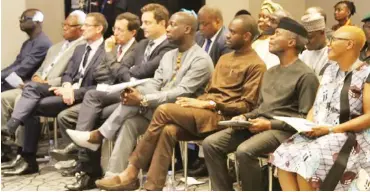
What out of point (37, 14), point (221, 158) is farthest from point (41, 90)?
point (221, 158)

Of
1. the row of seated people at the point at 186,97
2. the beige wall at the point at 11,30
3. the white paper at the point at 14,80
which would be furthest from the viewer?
the beige wall at the point at 11,30

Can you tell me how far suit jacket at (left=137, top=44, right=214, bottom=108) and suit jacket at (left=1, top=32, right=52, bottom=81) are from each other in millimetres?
1766

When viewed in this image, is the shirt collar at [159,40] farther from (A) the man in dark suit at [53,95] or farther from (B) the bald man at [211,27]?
(A) the man in dark suit at [53,95]

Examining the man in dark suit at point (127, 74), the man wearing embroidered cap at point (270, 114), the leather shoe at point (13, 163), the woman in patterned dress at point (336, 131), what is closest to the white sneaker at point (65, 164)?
the man in dark suit at point (127, 74)

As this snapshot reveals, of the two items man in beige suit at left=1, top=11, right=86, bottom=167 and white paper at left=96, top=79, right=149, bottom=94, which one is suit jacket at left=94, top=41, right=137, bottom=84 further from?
man in beige suit at left=1, top=11, right=86, bottom=167

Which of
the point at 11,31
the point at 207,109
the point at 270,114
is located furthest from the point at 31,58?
the point at 270,114

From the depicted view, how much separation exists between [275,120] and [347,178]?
65 cm

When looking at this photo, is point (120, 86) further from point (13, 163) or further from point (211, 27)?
point (13, 163)

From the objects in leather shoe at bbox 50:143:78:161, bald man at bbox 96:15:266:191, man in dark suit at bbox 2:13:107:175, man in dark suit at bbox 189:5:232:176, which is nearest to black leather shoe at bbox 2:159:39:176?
man in dark suit at bbox 2:13:107:175

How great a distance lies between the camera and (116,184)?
429 centimetres

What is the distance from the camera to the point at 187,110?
A: 4117 millimetres

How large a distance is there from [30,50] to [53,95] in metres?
0.86

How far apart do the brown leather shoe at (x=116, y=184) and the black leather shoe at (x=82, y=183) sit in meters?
0.34

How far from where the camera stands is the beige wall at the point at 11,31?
6488 mm
